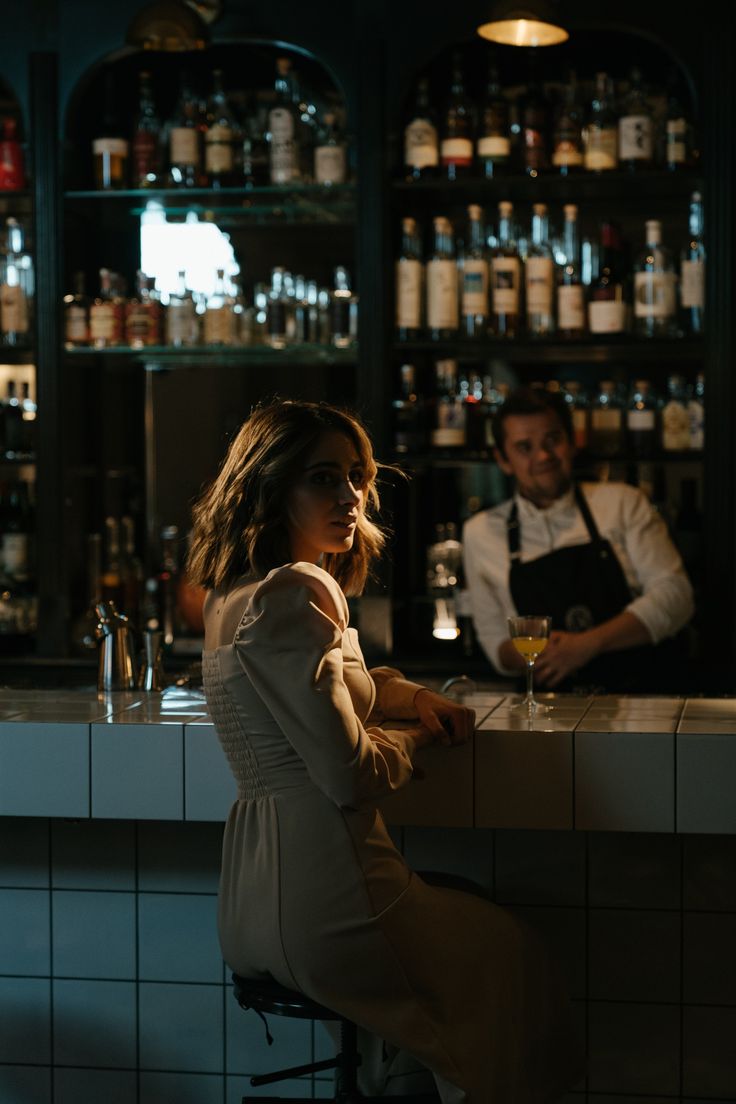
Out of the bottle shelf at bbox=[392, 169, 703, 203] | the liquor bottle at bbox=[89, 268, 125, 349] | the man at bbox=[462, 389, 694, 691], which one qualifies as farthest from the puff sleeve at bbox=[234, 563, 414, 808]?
the liquor bottle at bbox=[89, 268, 125, 349]

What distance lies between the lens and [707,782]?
1999 millimetres

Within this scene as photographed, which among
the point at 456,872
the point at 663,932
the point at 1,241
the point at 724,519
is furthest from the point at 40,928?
the point at 1,241

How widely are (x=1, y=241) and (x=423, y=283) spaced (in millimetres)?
1297

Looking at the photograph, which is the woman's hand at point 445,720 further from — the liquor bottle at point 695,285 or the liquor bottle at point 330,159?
the liquor bottle at point 330,159

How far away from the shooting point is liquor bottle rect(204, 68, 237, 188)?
388 cm

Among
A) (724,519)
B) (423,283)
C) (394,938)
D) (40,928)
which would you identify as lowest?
(40,928)

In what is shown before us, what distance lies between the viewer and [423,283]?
3.80 meters

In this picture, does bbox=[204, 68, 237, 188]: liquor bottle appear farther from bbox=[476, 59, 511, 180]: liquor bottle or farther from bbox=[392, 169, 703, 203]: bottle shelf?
bbox=[476, 59, 511, 180]: liquor bottle

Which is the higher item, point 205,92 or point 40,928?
point 205,92

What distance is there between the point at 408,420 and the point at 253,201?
2.64ft

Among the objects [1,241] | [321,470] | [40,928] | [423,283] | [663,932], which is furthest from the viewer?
[1,241]

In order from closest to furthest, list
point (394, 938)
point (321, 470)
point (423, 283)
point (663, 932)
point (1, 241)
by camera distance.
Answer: point (394, 938)
point (321, 470)
point (663, 932)
point (423, 283)
point (1, 241)

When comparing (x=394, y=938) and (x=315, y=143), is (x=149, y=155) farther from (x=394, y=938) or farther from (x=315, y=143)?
(x=394, y=938)

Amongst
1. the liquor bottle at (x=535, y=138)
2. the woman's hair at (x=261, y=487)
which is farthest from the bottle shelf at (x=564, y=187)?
the woman's hair at (x=261, y=487)
